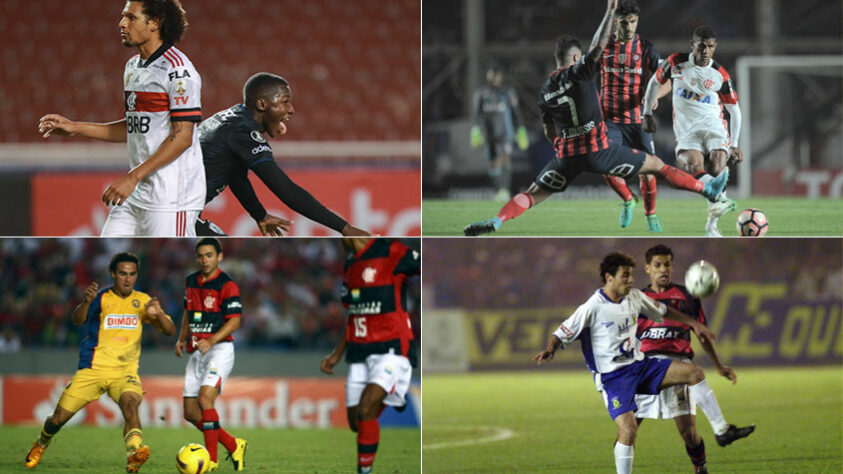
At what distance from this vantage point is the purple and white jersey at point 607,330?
4941mm

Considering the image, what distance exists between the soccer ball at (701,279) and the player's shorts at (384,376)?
164 cm

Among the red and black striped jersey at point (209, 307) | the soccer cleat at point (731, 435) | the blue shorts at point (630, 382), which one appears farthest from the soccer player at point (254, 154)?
the soccer cleat at point (731, 435)

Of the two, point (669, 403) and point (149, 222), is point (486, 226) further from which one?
point (669, 403)

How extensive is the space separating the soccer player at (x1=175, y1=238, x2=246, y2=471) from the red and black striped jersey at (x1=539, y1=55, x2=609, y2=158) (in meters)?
2.04

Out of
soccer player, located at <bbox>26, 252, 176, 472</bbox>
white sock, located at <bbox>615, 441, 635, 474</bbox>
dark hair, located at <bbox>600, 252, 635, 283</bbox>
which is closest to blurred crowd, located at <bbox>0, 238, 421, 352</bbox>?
soccer player, located at <bbox>26, 252, 176, 472</bbox>

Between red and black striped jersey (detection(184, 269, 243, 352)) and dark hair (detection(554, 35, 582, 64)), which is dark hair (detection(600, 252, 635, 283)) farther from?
red and black striped jersey (detection(184, 269, 243, 352))

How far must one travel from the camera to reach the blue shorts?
4.83 metres

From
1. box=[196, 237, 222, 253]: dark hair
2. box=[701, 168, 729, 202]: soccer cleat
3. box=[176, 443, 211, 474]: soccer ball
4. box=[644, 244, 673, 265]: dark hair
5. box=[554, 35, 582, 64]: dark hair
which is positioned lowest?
box=[176, 443, 211, 474]: soccer ball

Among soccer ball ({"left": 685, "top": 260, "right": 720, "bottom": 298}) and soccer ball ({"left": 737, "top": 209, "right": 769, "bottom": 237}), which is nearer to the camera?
soccer ball ({"left": 737, "top": 209, "right": 769, "bottom": 237})

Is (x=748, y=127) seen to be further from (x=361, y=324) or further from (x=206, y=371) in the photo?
(x=206, y=371)

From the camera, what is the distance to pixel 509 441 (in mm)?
7457

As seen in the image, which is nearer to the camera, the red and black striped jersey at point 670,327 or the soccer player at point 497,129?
the soccer player at point 497,129

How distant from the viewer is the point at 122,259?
206 inches

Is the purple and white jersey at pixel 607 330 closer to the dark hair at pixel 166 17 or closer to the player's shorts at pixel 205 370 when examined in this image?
the player's shorts at pixel 205 370
